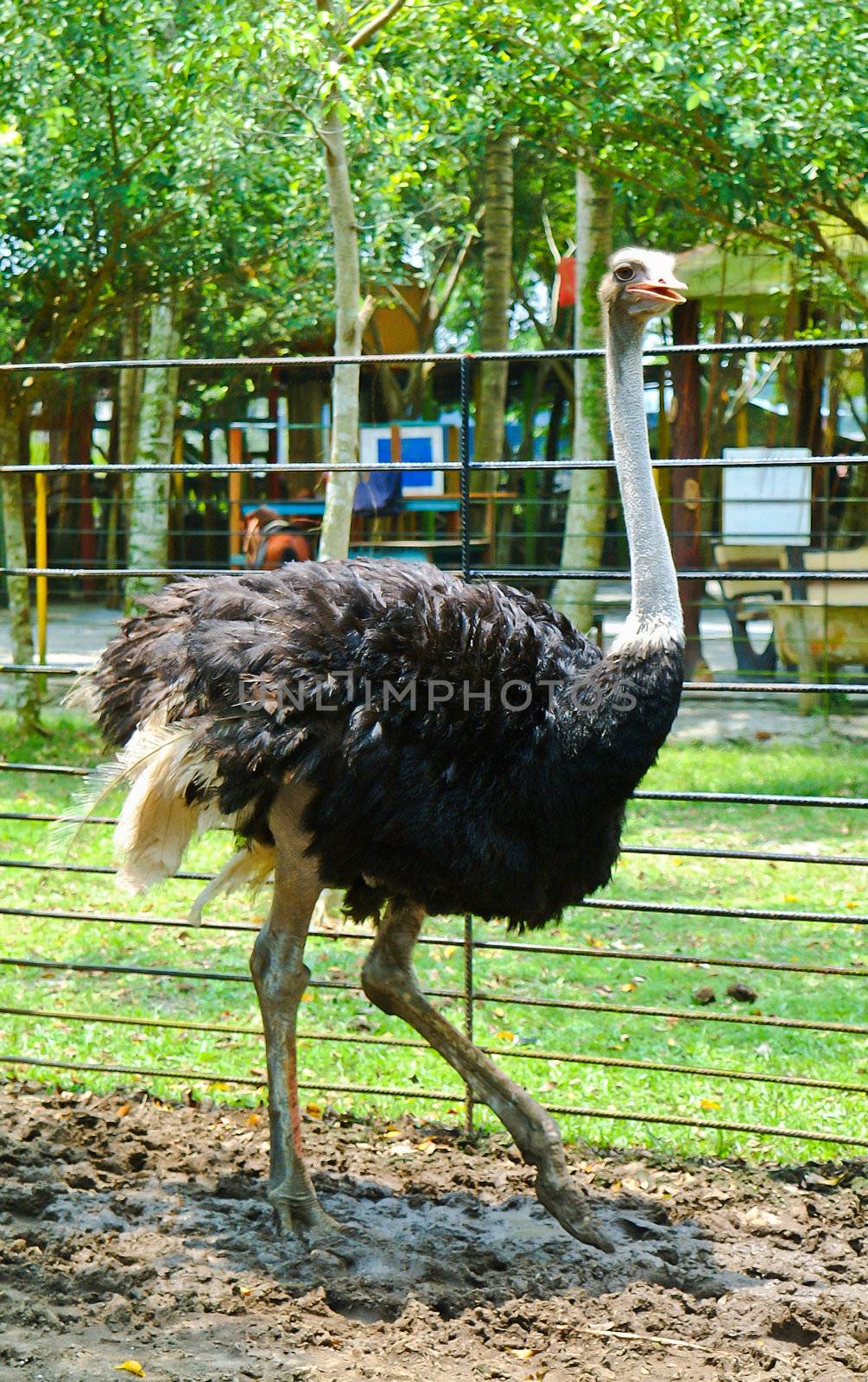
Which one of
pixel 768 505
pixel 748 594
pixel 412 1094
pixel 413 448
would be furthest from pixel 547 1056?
pixel 413 448

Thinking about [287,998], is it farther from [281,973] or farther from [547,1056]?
[547,1056]

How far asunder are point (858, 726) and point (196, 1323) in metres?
9.02

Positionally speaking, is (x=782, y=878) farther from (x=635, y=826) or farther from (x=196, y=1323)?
(x=196, y=1323)

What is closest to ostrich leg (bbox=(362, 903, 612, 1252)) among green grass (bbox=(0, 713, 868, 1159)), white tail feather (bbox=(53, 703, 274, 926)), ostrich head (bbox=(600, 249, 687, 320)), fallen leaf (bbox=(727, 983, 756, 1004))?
white tail feather (bbox=(53, 703, 274, 926))

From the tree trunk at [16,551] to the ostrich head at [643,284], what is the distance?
6722 mm

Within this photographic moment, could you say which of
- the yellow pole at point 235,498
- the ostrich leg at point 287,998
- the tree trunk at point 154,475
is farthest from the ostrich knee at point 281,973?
the yellow pole at point 235,498

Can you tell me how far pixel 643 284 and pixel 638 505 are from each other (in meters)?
0.54

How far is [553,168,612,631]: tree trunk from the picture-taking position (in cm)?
1116

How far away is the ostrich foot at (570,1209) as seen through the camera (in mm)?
3838

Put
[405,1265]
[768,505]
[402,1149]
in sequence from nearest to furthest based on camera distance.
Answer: [405,1265] → [402,1149] → [768,505]

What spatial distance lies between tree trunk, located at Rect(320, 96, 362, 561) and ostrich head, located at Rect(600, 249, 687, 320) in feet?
8.64

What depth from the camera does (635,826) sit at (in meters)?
8.71

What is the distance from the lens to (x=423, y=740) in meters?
3.76

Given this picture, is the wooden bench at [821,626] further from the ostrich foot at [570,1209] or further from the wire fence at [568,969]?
the ostrich foot at [570,1209]
